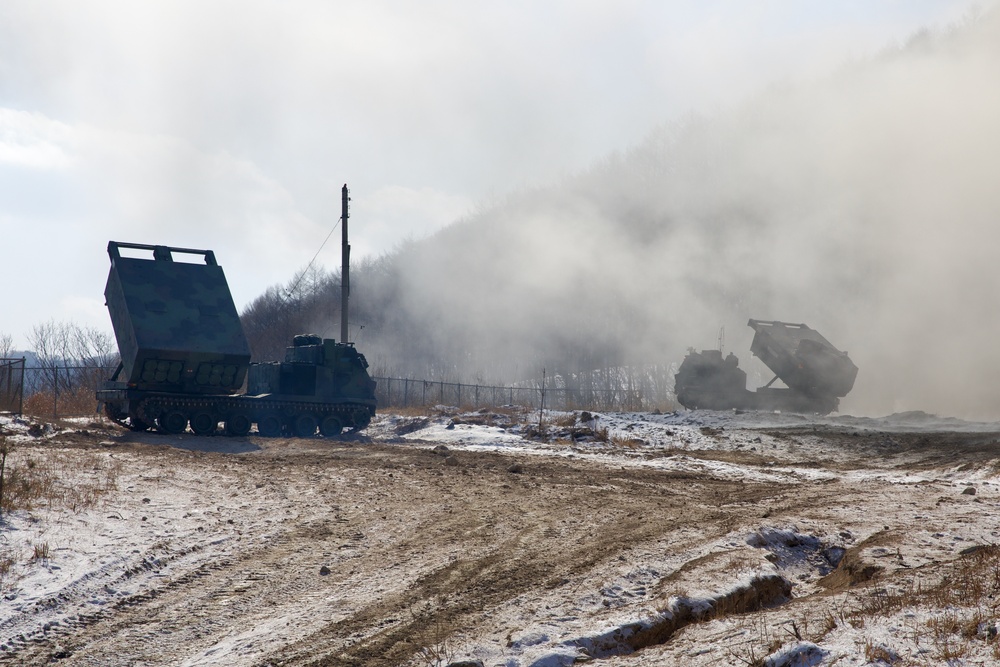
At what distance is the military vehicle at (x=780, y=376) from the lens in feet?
102

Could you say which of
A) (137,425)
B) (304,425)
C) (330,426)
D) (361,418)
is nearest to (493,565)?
(137,425)

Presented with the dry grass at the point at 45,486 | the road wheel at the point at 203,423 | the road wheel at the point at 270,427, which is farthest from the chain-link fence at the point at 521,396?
the dry grass at the point at 45,486

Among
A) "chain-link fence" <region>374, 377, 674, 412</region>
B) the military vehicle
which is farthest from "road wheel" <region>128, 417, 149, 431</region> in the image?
"chain-link fence" <region>374, 377, 674, 412</region>

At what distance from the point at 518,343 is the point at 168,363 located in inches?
1678

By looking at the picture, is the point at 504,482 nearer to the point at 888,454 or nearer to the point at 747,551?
the point at 747,551

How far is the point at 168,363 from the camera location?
24219 millimetres

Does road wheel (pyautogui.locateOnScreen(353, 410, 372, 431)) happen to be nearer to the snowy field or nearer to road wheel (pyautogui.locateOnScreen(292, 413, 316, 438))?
road wheel (pyautogui.locateOnScreen(292, 413, 316, 438))

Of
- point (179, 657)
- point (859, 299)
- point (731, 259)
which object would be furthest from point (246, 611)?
point (731, 259)

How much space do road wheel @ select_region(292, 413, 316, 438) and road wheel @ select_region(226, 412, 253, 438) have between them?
4.76ft

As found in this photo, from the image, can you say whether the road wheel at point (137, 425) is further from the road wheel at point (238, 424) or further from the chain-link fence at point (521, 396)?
the chain-link fence at point (521, 396)

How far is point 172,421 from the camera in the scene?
80.1ft

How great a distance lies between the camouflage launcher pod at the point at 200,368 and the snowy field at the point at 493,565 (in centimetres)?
792

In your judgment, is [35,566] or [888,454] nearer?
[35,566]

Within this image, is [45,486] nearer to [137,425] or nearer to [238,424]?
[137,425]
